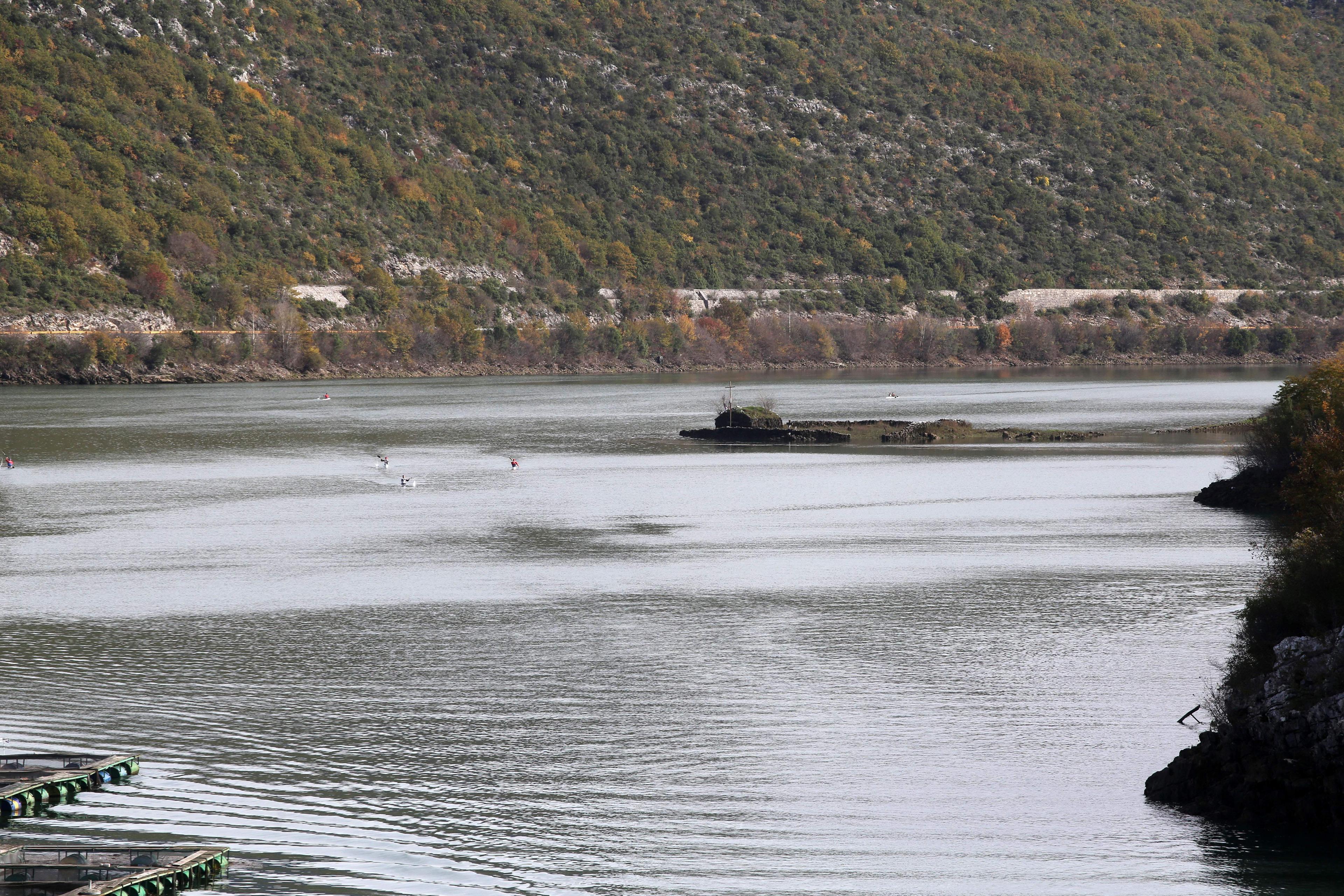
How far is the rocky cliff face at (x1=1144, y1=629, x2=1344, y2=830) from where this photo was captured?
15.4 m

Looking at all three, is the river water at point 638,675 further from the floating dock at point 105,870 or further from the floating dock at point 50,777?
the floating dock at point 105,870

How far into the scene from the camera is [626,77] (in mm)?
159625

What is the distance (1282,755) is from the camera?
51.4 ft

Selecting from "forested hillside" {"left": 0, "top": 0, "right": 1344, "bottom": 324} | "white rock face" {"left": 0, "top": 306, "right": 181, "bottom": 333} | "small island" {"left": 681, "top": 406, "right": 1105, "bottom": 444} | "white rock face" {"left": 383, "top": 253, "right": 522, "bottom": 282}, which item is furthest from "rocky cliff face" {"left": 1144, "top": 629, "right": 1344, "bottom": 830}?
"white rock face" {"left": 383, "top": 253, "right": 522, "bottom": 282}

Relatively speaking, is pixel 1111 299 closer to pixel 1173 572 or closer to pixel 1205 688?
pixel 1173 572

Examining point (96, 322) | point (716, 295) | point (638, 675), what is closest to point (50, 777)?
point (638, 675)

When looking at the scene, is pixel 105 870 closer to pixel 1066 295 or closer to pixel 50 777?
pixel 50 777

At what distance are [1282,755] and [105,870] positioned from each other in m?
10.7

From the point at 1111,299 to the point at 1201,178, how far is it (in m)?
22.7

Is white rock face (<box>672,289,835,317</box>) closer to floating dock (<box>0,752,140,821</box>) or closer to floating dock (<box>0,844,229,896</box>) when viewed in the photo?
floating dock (<box>0,752,140,821</box>)

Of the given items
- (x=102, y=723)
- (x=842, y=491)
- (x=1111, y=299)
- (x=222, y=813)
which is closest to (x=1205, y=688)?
(x=222, y=813)

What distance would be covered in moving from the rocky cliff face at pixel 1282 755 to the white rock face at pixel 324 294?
11439 cm

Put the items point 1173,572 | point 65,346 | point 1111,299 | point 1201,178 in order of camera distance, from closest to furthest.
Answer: point 1173,572 → point 65,346 → point 1111,299 → point 1201,178

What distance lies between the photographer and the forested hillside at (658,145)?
128250mm
